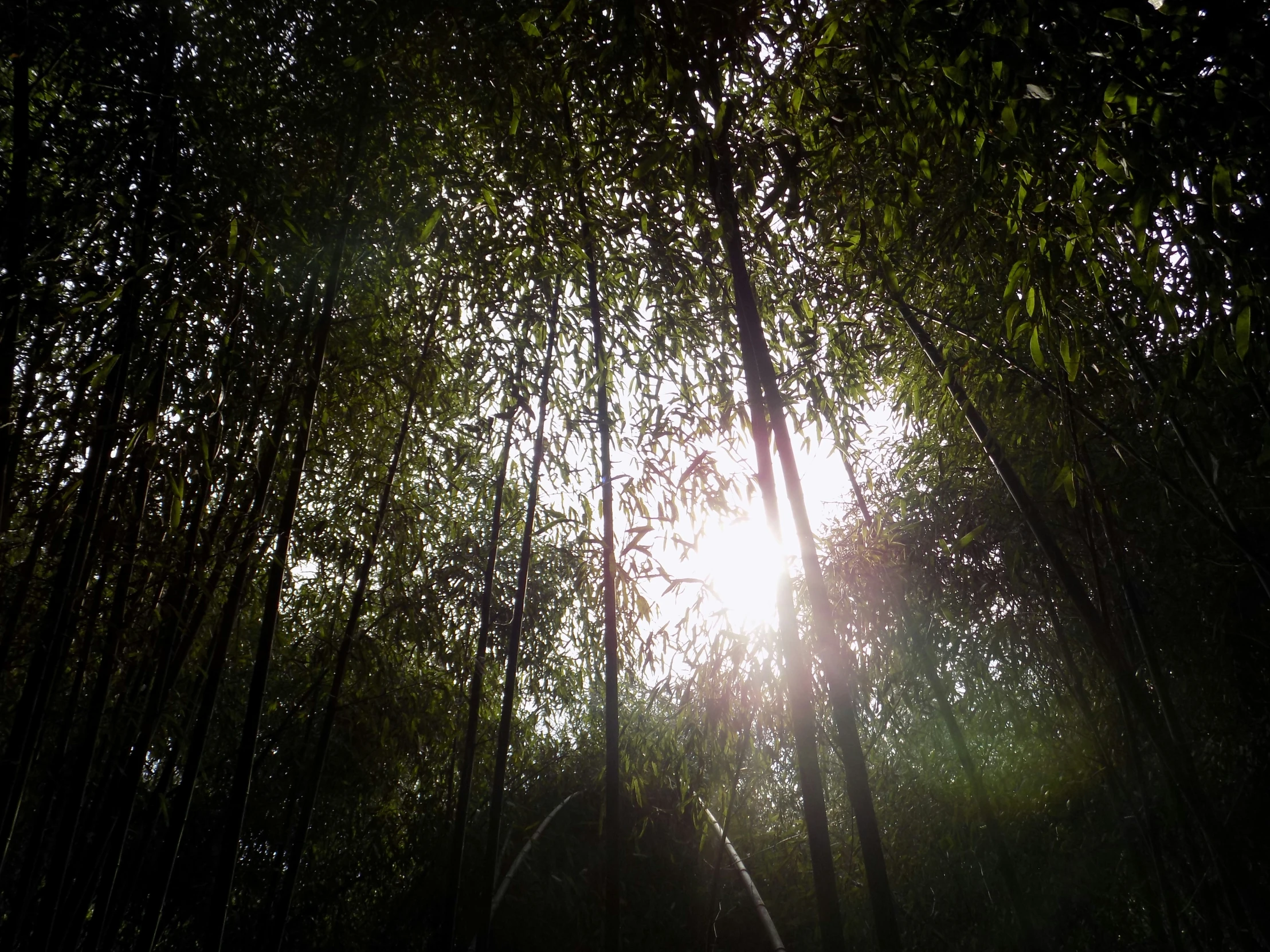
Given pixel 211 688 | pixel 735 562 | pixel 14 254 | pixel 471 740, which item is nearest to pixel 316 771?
pixel 471 740

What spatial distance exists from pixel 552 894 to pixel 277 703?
102 inches

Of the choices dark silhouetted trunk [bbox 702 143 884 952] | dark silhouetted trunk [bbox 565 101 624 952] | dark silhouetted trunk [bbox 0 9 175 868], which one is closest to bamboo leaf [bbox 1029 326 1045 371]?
dark silhouetted trunk [bbox 702 143 884 952]

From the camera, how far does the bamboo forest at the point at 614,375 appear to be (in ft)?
4.55

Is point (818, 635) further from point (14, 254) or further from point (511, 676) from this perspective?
point (14, 254)

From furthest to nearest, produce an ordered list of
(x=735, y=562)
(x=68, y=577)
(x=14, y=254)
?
(x=735, y=562) → (x=14, y=254) → (x=68, y=577)

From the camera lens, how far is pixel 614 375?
108 inches

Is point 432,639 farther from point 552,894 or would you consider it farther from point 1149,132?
point 552,894

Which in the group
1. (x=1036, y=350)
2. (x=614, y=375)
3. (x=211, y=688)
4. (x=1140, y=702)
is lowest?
(x=1140, y=702)

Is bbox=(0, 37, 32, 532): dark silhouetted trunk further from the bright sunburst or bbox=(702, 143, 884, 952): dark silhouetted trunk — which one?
the bright sunburst

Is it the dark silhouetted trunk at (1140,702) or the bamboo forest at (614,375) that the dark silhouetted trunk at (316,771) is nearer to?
the bamboo forest at (614,375)

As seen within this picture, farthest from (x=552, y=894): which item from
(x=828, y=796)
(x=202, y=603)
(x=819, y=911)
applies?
(x=819, y=911)

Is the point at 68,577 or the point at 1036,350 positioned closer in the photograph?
the point at 1036,350

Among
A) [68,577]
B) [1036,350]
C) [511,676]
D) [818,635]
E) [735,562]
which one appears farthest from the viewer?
[511,676]

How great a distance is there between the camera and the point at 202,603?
2.08 m
